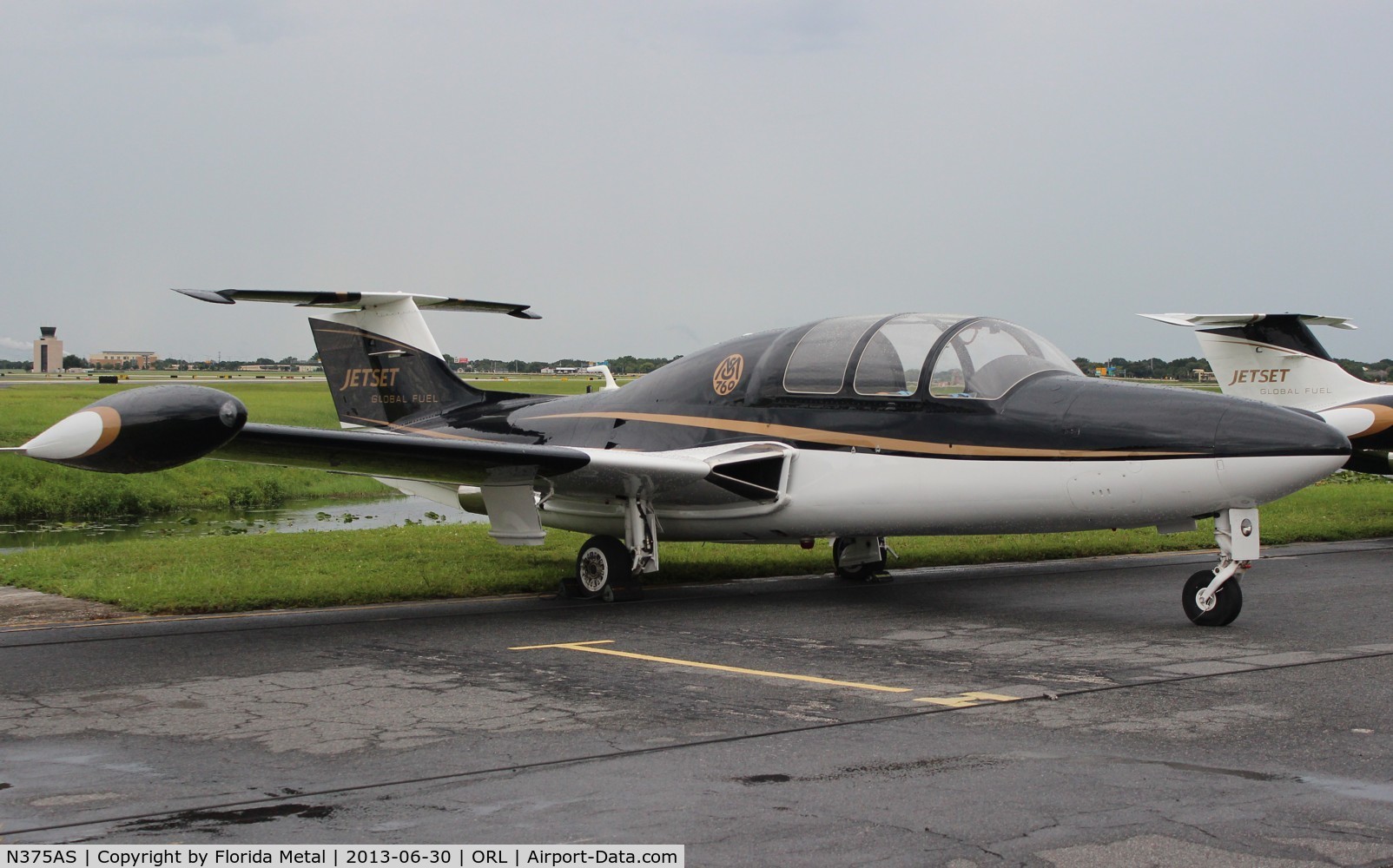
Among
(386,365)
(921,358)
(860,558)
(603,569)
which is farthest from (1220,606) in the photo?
(386,365)

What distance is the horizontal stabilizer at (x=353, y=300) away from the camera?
12.9 meters

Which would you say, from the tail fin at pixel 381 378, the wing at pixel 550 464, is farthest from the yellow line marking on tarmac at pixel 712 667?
the tail fin at pixel 381 378

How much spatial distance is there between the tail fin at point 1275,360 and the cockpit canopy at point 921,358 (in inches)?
447

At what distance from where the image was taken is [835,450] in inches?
434

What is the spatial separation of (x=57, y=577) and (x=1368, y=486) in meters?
25.5

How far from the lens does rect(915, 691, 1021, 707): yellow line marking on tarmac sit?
6934 mm

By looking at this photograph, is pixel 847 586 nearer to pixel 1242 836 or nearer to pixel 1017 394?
pixel 1017 394

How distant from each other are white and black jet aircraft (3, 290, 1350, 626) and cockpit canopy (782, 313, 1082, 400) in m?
0.02

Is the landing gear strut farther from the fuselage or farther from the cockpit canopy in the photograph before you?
the cockpit canopy

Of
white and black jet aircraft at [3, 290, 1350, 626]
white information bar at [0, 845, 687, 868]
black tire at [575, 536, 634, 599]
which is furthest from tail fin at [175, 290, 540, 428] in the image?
white information bar at [0, 845, 687, 868]

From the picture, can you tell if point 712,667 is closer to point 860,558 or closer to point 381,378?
point 860,558

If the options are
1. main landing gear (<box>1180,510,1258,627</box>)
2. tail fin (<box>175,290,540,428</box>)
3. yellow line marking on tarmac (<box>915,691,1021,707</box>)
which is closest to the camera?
yellow line marking on tarmac (<box>915,691,1021,707</box>)

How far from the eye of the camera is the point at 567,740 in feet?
20.1

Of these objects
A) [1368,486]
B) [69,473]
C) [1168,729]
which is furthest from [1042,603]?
[69,473]
